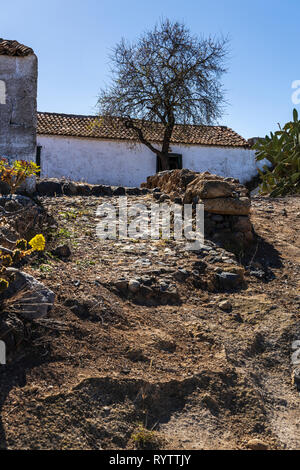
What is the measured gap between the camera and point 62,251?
16.6 ft

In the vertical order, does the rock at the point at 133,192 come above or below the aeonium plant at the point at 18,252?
above

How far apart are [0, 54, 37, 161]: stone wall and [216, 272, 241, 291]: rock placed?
3.64 metres

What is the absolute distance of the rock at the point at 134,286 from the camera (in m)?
4.59

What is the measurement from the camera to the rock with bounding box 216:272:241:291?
514cm

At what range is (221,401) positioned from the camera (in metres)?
3.47

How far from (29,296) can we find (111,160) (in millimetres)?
15112

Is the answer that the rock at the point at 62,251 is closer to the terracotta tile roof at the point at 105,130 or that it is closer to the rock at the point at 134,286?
the rock at the point at 134,286

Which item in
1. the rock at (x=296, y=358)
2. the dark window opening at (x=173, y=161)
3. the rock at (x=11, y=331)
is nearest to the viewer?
the rock at (x=11, y=331)

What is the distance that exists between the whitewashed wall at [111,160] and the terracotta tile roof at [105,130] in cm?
24

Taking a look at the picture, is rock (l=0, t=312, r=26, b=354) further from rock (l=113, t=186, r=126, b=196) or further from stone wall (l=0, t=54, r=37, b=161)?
rock (l=113, t=186, r=126, b=196)

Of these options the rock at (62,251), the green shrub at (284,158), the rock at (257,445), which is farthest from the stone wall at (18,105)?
the rock at (257,445)

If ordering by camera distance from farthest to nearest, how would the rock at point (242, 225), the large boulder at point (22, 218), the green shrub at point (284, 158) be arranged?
Answer: the green shrub at point (284, 158) → the rock at point (242, 225) → the large boulder at point (22, 218)

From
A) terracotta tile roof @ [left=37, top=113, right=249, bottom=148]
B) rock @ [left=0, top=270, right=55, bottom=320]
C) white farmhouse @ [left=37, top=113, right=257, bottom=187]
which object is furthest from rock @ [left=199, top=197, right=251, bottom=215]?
terracotta tile roof @ [left=37, top=113, right=249, bottom=148]
